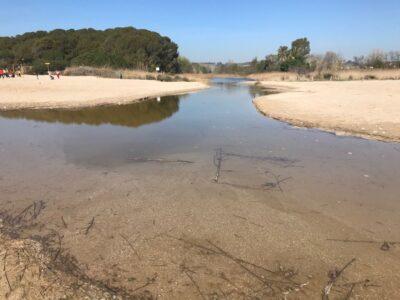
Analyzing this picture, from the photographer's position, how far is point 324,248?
4109mm

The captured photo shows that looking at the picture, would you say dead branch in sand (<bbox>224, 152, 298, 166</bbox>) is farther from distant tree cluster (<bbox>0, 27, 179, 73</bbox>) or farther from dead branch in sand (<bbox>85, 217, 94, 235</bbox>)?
distant tree cluster (<bbox>0, 27, 179, 73</bbox>)

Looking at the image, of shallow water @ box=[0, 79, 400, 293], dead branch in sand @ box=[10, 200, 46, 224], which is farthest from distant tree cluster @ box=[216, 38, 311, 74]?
dead branch in sand @ box=[10, 200, 46, 224]

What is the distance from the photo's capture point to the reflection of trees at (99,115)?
12.9 m

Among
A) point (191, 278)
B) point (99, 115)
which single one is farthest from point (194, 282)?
point (99, 115)

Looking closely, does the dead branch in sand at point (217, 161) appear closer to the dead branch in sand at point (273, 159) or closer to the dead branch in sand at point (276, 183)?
the dead branch in sand at point (273, 159)

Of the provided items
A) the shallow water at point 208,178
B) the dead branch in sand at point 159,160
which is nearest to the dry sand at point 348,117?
the shallow water at point 208,178

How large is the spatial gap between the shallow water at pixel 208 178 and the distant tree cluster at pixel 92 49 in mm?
46412

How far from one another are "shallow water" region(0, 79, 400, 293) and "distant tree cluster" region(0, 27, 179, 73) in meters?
46.4

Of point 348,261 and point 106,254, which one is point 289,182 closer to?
point 348,261

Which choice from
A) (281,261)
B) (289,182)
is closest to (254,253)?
(281,261)

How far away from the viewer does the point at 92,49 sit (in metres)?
63.1

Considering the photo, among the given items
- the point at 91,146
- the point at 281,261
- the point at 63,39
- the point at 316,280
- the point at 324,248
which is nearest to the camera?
the point at 316,280

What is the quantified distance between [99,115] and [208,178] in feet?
30.4

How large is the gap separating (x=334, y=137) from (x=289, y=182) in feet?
15.1
